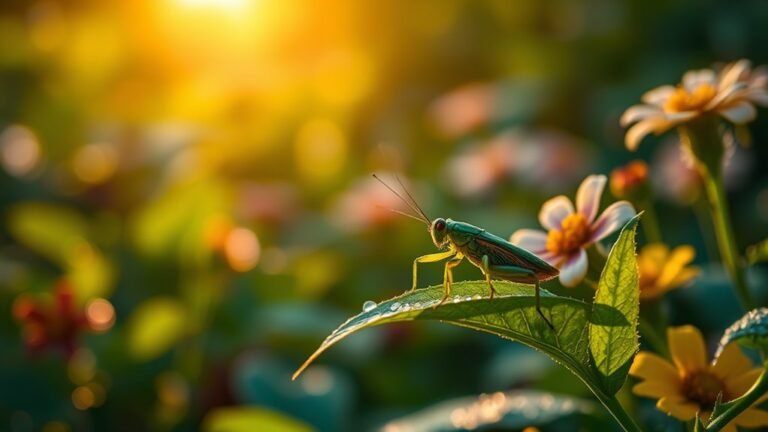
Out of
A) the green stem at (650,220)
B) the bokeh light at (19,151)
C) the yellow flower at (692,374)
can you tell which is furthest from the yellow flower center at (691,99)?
the bokeh light at (19,151)

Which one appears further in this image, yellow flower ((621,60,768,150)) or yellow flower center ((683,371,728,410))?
yellow flower ((621,60,768,150))

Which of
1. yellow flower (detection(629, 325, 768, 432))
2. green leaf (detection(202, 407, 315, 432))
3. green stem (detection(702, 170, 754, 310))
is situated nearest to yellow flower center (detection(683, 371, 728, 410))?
yellow flower (detection(629, 325, 768, 432))

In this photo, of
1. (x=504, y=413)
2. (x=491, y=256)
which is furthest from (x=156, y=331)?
(x=491, y=256)

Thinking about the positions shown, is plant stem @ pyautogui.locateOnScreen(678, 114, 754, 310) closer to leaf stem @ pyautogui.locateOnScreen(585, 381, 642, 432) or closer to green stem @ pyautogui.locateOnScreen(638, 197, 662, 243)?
green stem @ pyautogui.locateOnScreen(638, 197, 662, 243)

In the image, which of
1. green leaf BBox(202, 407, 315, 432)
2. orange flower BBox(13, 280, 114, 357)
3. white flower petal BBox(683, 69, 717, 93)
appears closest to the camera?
white flower petal BBox(683, 69, 717, 93)

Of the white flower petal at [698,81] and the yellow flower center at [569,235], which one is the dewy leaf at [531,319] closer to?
the yellow flower center at [569,235]
